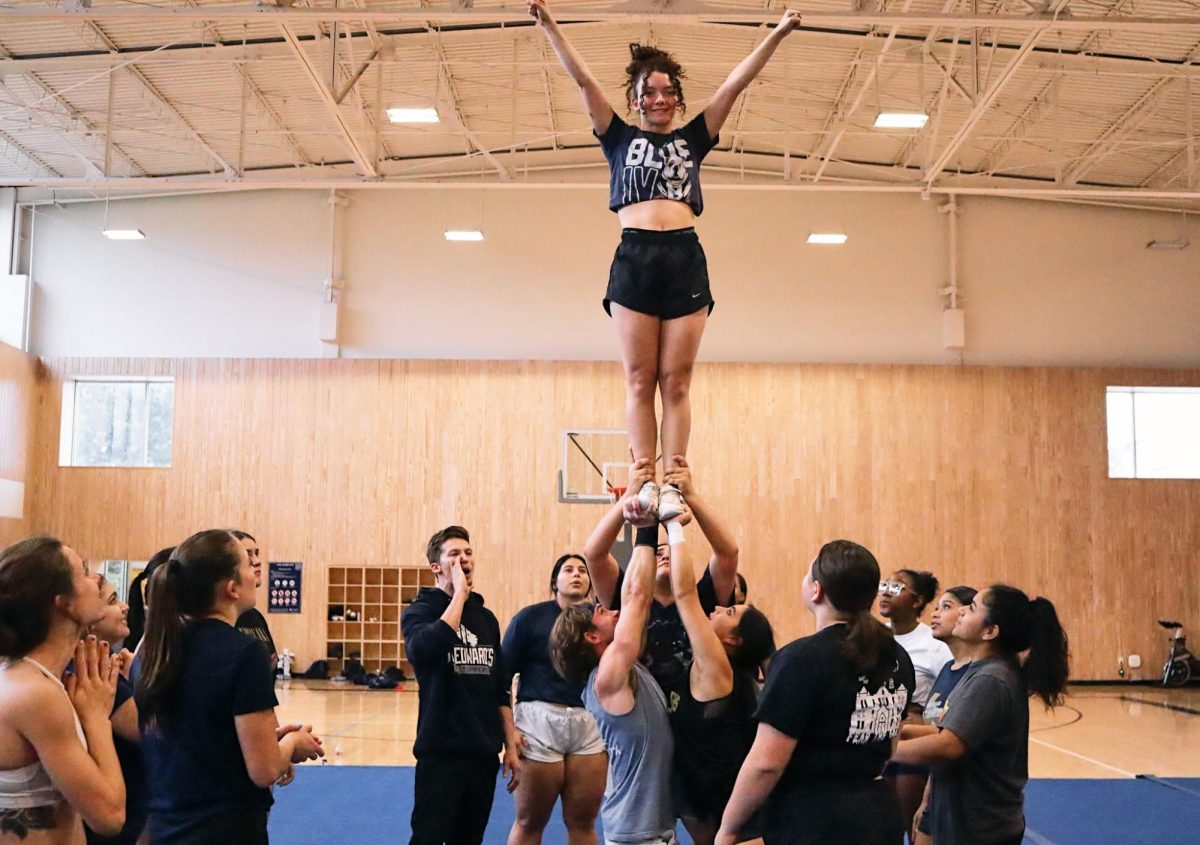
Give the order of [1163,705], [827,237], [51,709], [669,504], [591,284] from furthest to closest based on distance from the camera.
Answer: [591,284] < [827,237] < [1163,705] < [669,504] < [51,709]

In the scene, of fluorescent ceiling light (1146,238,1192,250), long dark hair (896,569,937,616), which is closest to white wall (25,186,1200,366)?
fluorescent ceiling light (1146,238,1192,250)

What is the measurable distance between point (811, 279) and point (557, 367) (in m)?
4.37

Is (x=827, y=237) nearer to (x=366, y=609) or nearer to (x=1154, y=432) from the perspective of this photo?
(x=1154, y=432)

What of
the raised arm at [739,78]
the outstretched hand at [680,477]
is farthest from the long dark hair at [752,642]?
the raised arm at [739,78]

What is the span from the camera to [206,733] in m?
3.18

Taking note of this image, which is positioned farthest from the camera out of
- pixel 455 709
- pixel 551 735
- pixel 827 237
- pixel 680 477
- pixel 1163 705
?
pixel 827 237

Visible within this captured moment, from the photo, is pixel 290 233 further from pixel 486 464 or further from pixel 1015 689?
pixel 1015 689

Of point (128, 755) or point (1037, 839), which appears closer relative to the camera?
point (128, 755)

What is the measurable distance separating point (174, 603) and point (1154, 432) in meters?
18.4

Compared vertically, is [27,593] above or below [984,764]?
above

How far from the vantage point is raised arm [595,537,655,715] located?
372 centimetres

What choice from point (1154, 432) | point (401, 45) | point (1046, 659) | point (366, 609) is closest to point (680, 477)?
point (1046, 659)

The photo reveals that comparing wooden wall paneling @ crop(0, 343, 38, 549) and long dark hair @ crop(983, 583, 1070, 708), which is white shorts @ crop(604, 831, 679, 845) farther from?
wooden wall paneling @ crop(0, 343, 38, 549)

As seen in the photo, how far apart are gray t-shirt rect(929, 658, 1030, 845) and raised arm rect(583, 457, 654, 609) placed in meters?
1.41
